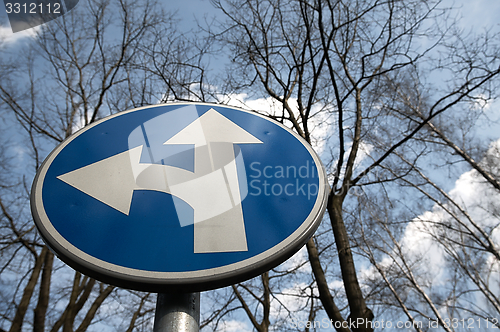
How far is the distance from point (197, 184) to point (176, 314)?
0.48 m

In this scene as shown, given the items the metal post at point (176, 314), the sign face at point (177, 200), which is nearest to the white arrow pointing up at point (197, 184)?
the sign face at point (177, 200)

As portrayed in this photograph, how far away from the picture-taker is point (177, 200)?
124 centimetres

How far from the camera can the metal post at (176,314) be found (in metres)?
0.98

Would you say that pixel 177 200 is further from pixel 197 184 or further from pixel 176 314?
pixel 176 314

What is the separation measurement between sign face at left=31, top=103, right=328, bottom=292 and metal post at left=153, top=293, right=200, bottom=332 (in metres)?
0.05

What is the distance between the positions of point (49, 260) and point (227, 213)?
233 inches

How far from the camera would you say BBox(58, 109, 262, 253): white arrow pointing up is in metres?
1.16

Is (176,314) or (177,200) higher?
(177,200)

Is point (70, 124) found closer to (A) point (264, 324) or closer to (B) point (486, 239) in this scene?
(A) point (264, 324)

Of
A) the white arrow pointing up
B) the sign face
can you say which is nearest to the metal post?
the sign face

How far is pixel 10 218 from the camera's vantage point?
5.84 m

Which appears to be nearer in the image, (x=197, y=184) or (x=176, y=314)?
(x=176, y=314)

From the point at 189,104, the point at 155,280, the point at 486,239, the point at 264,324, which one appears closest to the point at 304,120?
the point at 189,104

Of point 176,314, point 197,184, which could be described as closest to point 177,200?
point 197,184
